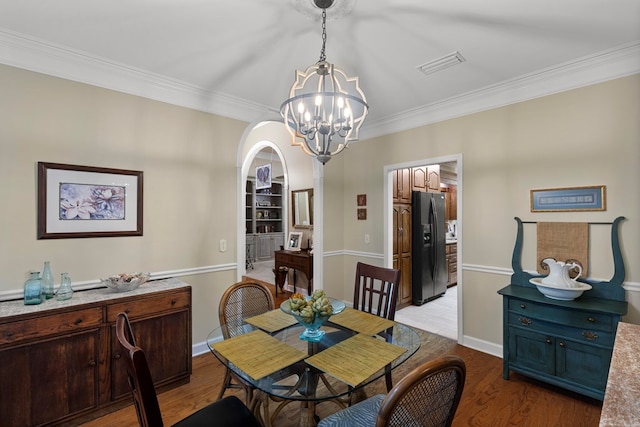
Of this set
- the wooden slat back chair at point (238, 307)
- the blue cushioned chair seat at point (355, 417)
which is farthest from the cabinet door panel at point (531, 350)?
the wooden slat back chair at point (238, 307)

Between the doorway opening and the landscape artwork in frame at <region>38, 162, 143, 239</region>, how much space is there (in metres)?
2.96

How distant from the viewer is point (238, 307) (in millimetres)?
2209

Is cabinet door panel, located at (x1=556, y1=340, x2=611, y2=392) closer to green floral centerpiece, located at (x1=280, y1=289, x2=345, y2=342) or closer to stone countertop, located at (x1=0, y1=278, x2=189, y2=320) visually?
green floral centerpiece, located at (x1=280, y1=289, x2=345, y2=342)

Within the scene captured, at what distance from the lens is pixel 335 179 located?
442cm

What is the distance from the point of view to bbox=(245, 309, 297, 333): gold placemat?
1.90m

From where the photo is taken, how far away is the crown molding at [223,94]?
224 centimetres

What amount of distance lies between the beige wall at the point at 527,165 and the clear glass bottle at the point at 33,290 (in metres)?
3.71

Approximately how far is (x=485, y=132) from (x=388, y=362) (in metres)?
2.71

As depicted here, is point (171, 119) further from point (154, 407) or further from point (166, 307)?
point (154, 407)

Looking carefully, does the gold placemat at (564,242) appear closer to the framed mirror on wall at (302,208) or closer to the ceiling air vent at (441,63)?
the ceiling air vent at (441,63)

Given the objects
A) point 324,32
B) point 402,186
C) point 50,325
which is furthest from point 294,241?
point 324,32

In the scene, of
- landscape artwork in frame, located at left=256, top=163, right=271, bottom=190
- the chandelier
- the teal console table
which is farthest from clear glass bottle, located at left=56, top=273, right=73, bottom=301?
landscape artwork in frame, located at left=256, top=163, right=271, bottom=190

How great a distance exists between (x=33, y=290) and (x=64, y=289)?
165 millimetres

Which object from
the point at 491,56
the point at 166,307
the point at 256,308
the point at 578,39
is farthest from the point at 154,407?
the point at 578,39
